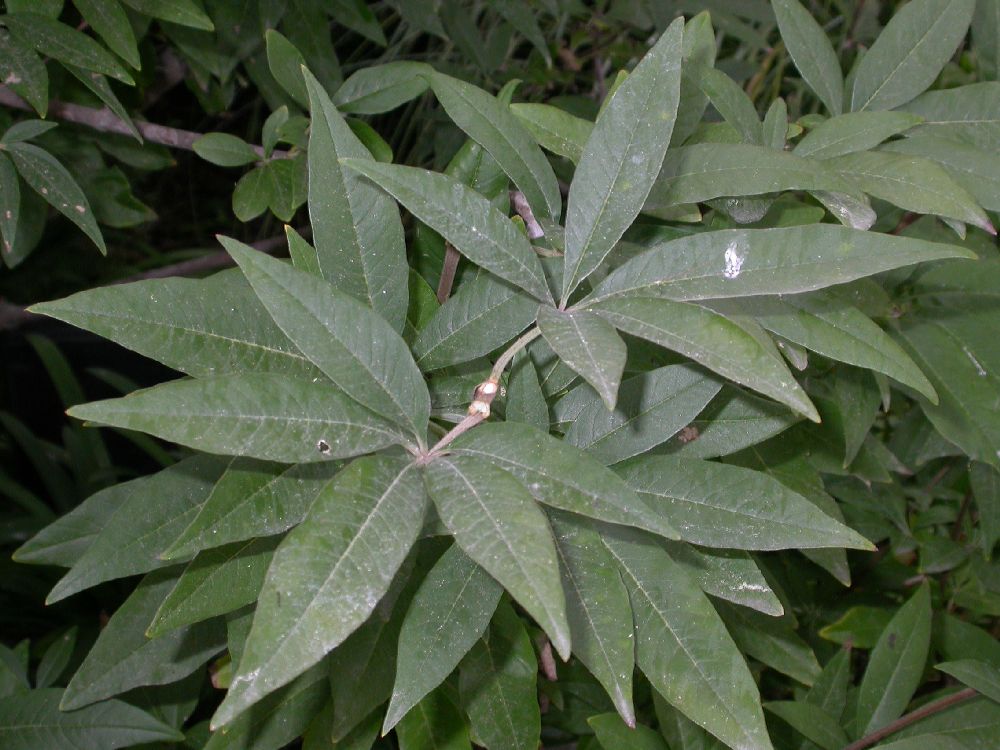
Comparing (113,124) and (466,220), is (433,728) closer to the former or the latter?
(466,220)

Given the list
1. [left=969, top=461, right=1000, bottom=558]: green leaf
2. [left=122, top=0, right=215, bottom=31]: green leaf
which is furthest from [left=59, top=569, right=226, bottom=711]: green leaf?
[left=969, top=461, right=1000, bottom=558]: green leaf

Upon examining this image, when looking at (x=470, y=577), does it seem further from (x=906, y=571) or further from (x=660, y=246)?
(x=906, y=571)

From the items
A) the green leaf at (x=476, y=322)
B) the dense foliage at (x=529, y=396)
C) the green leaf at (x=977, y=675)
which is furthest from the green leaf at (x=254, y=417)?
the green leaf at (x=977, y=675)

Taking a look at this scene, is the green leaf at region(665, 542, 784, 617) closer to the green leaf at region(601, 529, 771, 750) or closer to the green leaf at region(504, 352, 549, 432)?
the green leaf at region(601, 529, 771, 750)

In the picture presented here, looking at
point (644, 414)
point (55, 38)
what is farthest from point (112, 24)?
point (644, 414)

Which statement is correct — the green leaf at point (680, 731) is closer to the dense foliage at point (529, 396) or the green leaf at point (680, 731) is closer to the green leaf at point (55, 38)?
the dense foliage at point (529, 396)

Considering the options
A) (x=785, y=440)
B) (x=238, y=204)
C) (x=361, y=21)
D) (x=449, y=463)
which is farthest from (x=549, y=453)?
(x=361, y=21)
